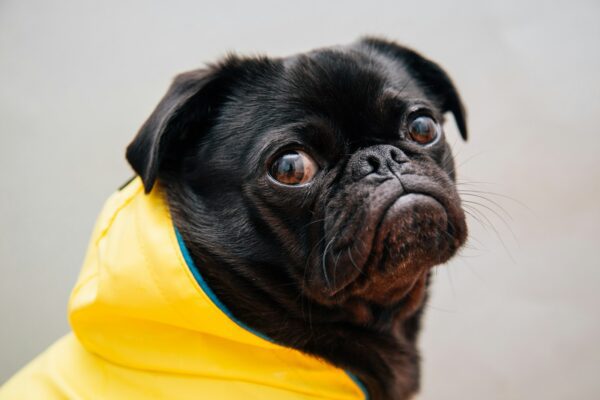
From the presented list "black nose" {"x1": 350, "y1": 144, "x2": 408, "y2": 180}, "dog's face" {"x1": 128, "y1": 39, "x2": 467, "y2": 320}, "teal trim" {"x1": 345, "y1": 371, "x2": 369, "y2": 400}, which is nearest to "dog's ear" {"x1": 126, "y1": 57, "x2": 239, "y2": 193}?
"dog's face" {"x1": 128, "y1": 39, "x2": 467, "y2": 320}

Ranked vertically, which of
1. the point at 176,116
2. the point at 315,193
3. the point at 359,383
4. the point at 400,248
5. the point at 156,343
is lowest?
the point at 359,383

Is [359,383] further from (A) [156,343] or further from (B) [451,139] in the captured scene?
(B) [451,139]

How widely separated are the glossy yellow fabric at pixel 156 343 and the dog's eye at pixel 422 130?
61cm

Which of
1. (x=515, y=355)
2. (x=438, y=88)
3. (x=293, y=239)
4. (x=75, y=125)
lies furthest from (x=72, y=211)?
(x=515, y=355)

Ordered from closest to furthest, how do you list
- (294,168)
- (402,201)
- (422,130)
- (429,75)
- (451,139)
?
(402,201) < (294,168) < (422,130) < (429,75) < (451,139)

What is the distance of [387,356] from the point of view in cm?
147

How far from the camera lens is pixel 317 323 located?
4.54ft

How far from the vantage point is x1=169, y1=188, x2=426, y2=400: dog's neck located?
135cm

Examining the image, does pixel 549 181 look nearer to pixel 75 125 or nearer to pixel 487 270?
pixel 487 270

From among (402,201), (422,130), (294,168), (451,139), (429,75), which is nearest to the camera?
(402,201)

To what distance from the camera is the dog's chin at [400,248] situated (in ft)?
3.67

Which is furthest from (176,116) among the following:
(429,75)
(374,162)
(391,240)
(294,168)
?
(429,75)

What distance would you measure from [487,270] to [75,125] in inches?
72.4

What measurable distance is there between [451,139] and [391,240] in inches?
55.0
